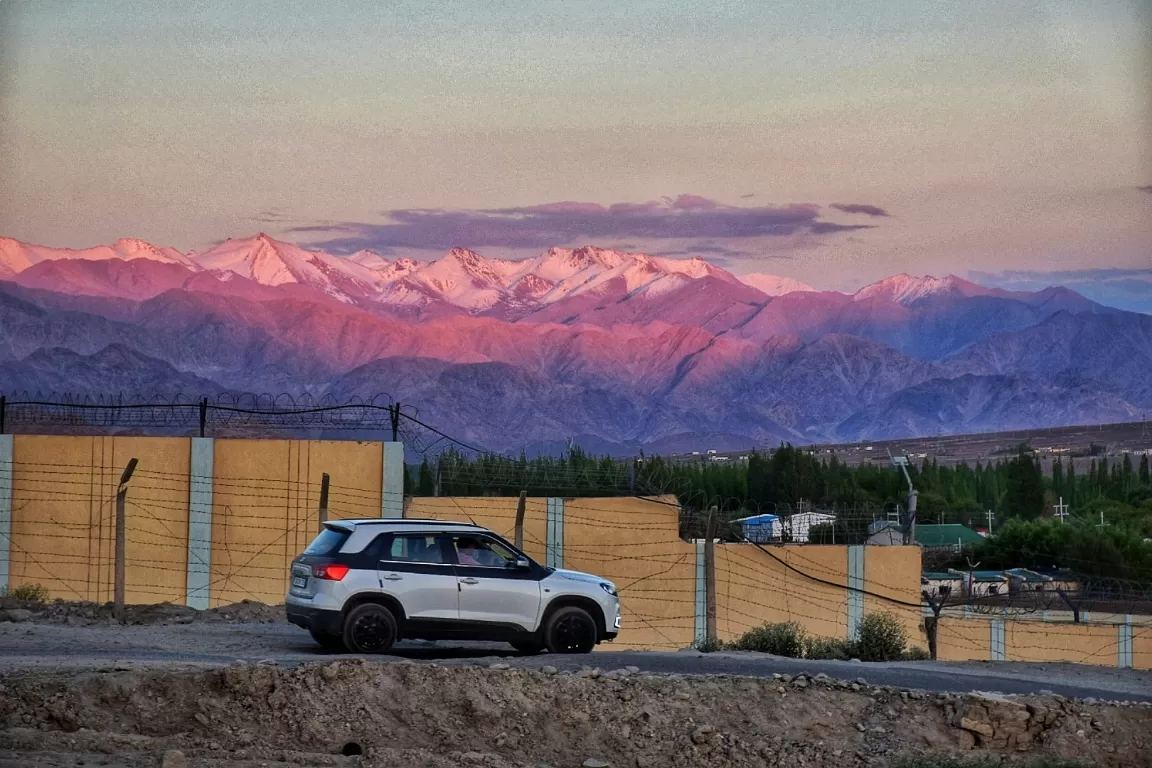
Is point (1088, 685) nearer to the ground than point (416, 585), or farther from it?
nearer to the ground

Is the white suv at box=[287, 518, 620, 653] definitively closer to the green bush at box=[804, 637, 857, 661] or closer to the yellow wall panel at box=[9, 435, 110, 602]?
the green bush at box=[804, 637, 857, 661]

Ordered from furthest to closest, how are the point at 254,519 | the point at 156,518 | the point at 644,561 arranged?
the point at 644,561 → the point at 254,519 → the point at 156,518

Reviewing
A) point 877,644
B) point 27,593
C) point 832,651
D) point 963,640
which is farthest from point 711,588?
point 963,640

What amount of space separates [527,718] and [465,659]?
3.28 metres

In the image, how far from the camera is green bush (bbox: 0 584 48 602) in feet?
87.7

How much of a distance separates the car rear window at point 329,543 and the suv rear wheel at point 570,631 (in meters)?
2.62

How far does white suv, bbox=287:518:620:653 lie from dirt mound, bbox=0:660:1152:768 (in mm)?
3283

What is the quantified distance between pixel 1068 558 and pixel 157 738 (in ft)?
234

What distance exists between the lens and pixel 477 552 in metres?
18.9

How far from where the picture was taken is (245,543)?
101 ft

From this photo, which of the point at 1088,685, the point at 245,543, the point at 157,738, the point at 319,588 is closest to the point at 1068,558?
the point at 245,543

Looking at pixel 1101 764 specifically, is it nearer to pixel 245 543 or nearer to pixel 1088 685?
pixel 1088 685

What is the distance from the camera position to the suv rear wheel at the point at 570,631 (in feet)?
62.0

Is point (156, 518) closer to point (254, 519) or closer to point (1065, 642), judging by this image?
point (254, 519)
